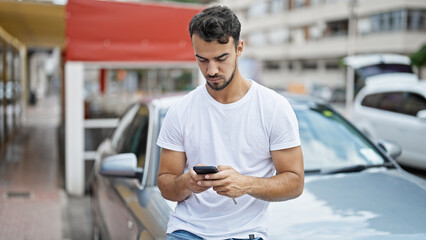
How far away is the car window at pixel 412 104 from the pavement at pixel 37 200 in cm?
594

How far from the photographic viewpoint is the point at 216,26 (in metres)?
1.93

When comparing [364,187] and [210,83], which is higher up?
[210,83]

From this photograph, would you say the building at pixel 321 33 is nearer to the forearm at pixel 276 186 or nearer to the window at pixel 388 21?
the window at pixel 388 21

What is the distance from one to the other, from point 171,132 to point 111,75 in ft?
25.1

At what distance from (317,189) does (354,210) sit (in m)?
0.37

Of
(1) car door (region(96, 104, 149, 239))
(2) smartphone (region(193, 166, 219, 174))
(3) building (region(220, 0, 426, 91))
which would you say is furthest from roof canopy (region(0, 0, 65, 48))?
(3) building (region(220, 0, 426, 91))

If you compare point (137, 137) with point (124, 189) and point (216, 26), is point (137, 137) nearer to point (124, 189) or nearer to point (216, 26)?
point (124, 189)

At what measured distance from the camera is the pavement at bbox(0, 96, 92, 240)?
571 cm

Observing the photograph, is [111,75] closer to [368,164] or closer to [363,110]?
[363,110]

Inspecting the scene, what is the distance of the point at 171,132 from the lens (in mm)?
2135

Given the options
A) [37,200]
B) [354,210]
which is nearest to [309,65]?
[37,200]

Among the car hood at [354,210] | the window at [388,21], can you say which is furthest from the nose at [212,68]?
the window at [388,21]

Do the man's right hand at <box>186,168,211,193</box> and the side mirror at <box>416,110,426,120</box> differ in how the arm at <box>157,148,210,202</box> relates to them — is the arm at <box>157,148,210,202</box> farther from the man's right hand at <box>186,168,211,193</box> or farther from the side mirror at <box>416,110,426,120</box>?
the side mirror at <box>416,110,426,120</box>

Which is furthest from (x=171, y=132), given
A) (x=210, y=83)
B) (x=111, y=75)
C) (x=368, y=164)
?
(x=111, y=75)
